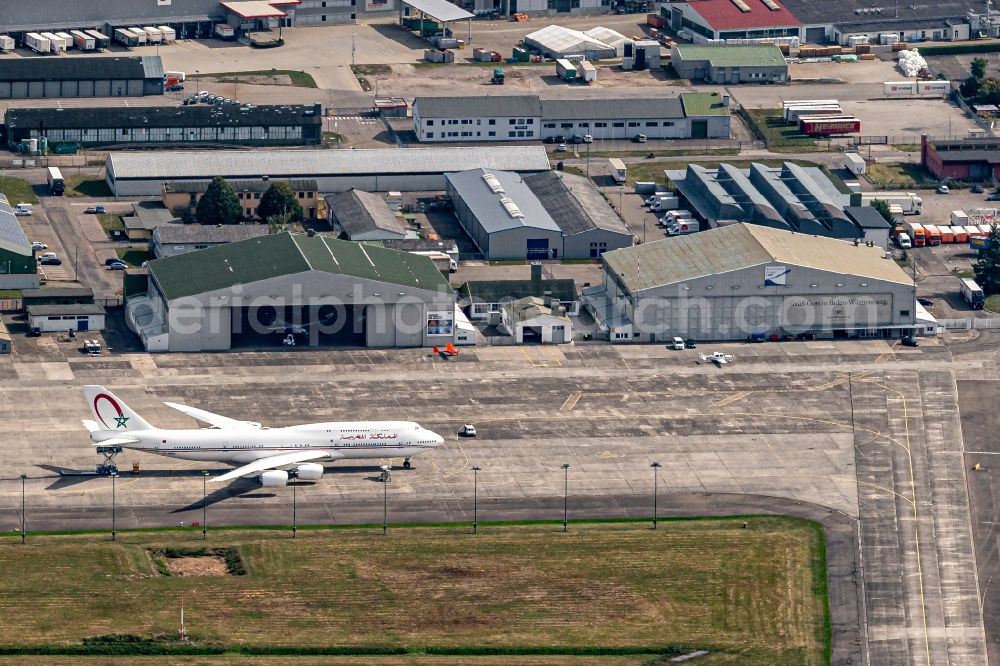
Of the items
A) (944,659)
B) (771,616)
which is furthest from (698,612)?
(944,659)

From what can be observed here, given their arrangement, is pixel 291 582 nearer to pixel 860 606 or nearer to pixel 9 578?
pixel 9 578

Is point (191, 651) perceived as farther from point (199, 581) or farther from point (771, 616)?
point (771, 616)

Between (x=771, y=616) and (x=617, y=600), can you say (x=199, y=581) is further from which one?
(x=771, y=616)

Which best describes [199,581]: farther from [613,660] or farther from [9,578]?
[613,660]

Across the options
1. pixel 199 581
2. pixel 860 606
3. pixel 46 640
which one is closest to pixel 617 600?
pixel 860 606

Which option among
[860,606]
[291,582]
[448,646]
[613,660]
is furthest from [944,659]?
[291,582]
